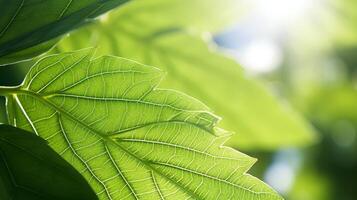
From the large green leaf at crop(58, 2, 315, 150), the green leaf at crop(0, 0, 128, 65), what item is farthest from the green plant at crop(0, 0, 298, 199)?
the large green leaf at crop(58, 2, 315, 150)

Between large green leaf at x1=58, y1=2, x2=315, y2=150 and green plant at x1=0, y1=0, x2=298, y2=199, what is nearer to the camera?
green plant at x1=0, y1=0, x2=298, y2=199

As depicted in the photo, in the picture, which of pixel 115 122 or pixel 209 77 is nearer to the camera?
pixel 115 122

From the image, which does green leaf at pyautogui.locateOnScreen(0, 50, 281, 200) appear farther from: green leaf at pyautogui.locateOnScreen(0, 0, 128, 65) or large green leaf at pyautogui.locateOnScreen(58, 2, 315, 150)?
large green leaf at pyautogui.locateOnScreen(58, 2, 315, 150)

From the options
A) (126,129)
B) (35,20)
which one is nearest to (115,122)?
(126,129)

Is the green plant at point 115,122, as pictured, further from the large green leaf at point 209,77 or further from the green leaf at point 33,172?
the large green leaf at point 209,77

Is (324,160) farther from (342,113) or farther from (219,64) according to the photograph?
(219,64)

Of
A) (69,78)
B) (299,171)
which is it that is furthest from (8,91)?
(299,171)

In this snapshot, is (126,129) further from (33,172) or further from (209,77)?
(209,77)
